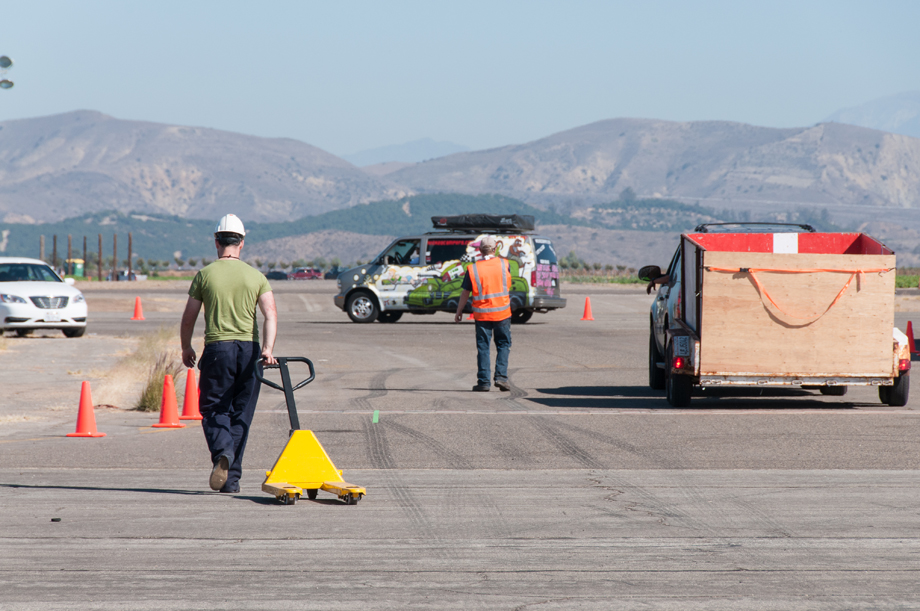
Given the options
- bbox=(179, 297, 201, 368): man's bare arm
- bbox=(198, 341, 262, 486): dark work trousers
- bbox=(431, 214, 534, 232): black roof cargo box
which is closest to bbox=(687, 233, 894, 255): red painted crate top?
bbox=(198, 341, 262, 486): dark work trousers

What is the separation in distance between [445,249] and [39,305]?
9.98 m

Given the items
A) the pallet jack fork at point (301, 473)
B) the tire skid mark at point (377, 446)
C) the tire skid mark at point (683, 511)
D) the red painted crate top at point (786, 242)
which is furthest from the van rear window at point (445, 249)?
the pallet jack fork at point (301, 473)

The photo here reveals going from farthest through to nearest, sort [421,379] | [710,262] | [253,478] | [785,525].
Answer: [421,379] → [710,262] → [253,478] → [785,525]

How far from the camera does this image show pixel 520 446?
974 cm

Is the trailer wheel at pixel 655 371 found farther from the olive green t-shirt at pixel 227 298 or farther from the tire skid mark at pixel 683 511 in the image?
the olive green t-shirt at pixel 227 298

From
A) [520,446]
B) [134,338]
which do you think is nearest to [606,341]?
[134,338]

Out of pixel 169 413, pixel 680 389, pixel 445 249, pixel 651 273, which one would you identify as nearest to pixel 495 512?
pixel 169 413

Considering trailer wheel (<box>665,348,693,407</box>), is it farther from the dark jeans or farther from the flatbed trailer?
the dark jeans

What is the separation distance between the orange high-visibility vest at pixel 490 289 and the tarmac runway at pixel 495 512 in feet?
3.58

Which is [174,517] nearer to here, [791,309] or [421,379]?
[791,309]

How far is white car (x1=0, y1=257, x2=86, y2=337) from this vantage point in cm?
2250

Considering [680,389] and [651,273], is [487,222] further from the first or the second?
[680,389]

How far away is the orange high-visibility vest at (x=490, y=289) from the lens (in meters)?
13.7

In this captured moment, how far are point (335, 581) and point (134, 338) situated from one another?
64.2 ft
